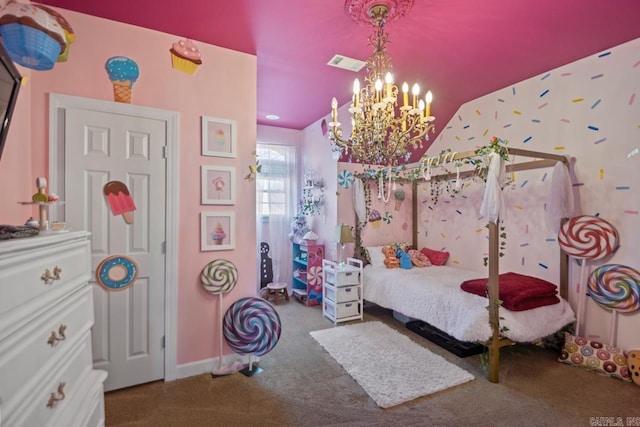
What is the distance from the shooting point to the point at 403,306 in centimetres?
330

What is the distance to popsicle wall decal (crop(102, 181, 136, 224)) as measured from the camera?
2139mm

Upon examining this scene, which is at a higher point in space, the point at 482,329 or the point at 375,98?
the point at 375,98

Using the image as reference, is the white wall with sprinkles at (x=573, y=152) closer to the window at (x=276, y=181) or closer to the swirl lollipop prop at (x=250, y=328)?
the window at (x=276, y=181)

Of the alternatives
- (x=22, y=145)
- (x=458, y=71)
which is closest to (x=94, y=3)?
(x=22, y=145)

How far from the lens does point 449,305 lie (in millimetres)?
2814

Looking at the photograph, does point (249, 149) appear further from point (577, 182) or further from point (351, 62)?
point (577, 182)

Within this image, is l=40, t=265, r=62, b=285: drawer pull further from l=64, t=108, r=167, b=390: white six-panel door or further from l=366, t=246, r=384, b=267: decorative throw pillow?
l=366, t=246, r=384, b=267: decorative throw pillow

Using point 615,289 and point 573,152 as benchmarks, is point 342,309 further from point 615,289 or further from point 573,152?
point 573,152

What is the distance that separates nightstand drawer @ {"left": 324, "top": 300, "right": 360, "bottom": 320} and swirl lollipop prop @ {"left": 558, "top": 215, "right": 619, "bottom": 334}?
7.23 ft

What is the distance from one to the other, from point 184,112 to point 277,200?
256 cm

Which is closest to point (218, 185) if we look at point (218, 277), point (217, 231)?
point (217, 231)

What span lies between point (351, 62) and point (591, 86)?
2.24 meters

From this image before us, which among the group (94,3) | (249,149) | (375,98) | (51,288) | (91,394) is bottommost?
(91,394)

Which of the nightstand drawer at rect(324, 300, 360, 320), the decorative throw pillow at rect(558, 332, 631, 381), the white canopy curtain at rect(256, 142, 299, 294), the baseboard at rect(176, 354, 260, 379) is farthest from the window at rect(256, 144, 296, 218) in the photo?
the decorative throw pillow at rect(558, 332, 631, 381)
